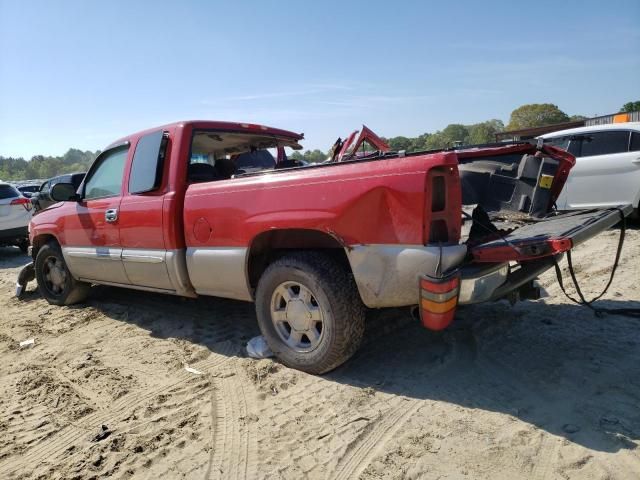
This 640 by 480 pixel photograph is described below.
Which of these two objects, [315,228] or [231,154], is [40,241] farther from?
[315,228]

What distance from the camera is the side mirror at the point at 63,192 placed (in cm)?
487

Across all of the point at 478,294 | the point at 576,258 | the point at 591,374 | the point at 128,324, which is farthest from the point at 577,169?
the point at 128,324

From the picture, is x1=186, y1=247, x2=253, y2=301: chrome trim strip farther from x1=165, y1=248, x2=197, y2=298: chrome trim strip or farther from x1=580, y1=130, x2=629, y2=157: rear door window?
x1=580, y1=130, x2=629, y2=157: rear door window

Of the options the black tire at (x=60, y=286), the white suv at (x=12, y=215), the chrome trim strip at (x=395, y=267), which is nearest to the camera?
the chrome trim strip at (x=395, y=267)

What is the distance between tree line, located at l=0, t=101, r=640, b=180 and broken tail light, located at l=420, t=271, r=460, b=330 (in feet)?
13.7

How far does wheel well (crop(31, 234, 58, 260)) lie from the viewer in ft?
18.5

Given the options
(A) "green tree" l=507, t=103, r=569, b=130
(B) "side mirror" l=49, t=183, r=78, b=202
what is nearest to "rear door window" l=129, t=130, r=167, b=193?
(B) "side mirror" l=49, t=183, r=78, b=202

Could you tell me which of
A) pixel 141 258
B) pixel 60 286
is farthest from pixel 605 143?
pixel 60 286

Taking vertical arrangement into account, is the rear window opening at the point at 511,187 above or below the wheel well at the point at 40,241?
above

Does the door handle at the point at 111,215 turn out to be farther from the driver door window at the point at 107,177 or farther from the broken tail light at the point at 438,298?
the broken tail light at the point at 438,298

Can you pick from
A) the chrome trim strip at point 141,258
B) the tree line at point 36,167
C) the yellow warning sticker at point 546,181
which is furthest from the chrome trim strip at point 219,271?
the tree line at point 36,167

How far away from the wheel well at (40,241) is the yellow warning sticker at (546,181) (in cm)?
534

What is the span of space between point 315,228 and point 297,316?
0.70 metres

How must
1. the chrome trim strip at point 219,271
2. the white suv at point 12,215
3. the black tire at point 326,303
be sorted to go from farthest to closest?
the white suv at point 12,215
the chrome trim strip at point 219,271
the black tire at point 326,303
